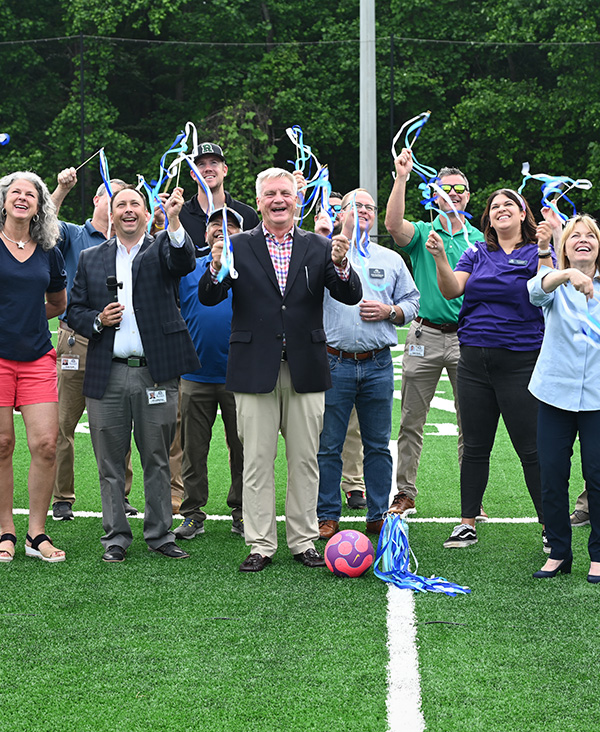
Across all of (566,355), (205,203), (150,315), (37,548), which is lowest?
(37,548)

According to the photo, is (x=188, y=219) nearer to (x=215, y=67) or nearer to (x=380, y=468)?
(x=380, y=468)

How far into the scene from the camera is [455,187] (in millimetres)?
6336

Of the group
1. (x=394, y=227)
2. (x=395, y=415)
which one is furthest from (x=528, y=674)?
(x=395, y=415)

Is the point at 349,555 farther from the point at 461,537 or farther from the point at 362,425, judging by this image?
the point at 362,425

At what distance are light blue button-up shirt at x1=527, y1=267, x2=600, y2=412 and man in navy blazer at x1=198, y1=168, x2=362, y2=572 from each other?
1.00m

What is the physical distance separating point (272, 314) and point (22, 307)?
1348 mm

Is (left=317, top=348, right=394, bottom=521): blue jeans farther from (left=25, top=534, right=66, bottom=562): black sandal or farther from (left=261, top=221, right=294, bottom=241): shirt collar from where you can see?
(left=25, top=534, right=66, bottom=562): black sandal

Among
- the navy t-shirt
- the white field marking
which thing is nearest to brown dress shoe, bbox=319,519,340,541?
the white field marking

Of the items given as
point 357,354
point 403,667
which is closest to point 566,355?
point 357,354

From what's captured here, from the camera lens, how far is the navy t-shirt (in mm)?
5191

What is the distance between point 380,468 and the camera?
5.81 meters

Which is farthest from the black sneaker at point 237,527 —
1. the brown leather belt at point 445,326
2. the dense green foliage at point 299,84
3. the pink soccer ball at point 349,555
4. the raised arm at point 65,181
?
the dense green foliage at point 299,84

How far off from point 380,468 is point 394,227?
147cm

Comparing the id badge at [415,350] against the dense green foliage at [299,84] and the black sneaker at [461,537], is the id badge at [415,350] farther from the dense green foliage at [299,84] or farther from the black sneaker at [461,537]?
the dense green foliage at [299,84]
